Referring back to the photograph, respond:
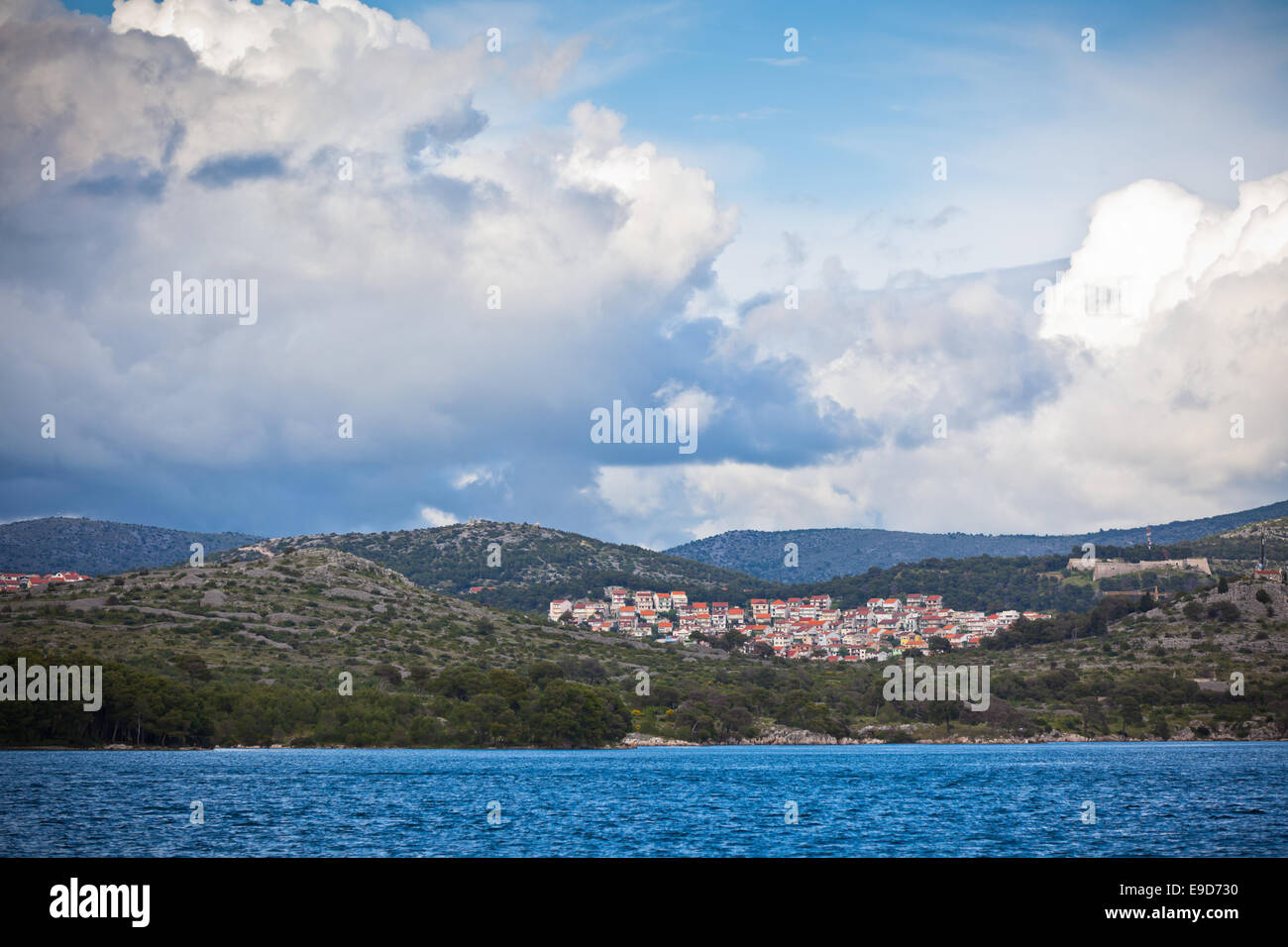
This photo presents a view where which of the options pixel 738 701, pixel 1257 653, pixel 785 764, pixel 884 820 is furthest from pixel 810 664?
pixel 884 820

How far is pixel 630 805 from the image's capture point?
63312 mm

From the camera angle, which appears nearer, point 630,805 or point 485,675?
point 630,805

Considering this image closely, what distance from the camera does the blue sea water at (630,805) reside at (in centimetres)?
4706

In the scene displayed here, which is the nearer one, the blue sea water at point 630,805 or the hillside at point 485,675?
the blue sea water at point 630,805

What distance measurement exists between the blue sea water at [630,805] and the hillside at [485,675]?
6885 millimetres

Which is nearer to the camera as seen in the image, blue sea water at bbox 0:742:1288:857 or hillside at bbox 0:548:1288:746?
blue sea water at bbox 0:742:1288:857

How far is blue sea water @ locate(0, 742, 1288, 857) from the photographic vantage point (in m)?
47.1

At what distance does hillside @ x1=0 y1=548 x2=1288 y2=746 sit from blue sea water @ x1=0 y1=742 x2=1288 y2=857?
6.89m

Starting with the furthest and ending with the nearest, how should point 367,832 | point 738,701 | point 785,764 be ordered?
point 738,701
point 785,764
point 367,832

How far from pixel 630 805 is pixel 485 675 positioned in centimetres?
7035

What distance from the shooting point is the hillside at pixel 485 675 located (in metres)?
108
